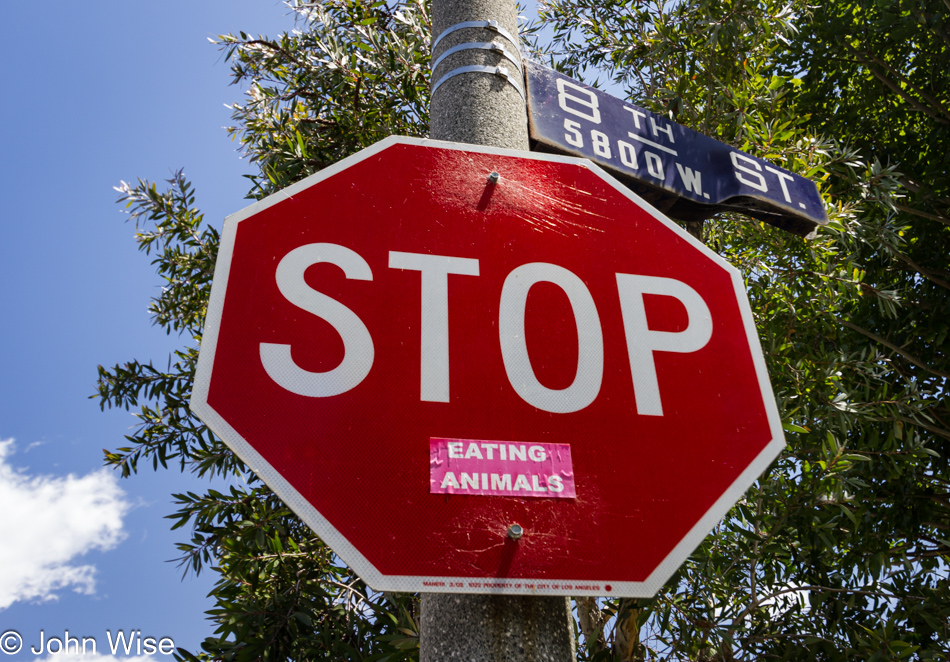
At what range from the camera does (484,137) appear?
1.67 meters

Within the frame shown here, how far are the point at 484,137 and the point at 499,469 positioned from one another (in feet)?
2.76

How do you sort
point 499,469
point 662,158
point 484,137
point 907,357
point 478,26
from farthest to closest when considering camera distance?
point 907,357 → point 662,158 → point 478,26 → point 484,137 → point 499,469

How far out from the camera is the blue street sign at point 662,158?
1907 millimetres

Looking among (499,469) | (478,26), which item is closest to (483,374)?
(499,469)

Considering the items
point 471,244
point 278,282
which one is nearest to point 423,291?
point 471,244

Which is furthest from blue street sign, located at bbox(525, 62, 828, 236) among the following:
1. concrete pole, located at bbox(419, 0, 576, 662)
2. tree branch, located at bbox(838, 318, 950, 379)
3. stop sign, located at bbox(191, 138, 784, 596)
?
tree branch, located at bbox(838, 318, 950, 379)

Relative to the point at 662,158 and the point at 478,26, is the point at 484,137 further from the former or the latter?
the point at 662,158

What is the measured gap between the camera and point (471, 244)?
58.6 inches

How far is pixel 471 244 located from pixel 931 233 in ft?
24.8

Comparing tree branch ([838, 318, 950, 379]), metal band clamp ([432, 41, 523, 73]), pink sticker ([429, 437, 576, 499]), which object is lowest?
pink sticker ([429, 437, 576, 499])

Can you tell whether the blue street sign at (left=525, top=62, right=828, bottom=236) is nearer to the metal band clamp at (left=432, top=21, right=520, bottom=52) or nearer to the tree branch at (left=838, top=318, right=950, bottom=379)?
the metal band clamp at (left=432, top=21, right=520, bottom=52)

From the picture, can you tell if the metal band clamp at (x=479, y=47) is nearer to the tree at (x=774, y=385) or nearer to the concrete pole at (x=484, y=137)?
the concrete pole at (x=484, y=137)

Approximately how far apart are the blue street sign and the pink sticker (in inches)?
36.7

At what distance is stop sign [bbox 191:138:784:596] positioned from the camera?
3.80ft
